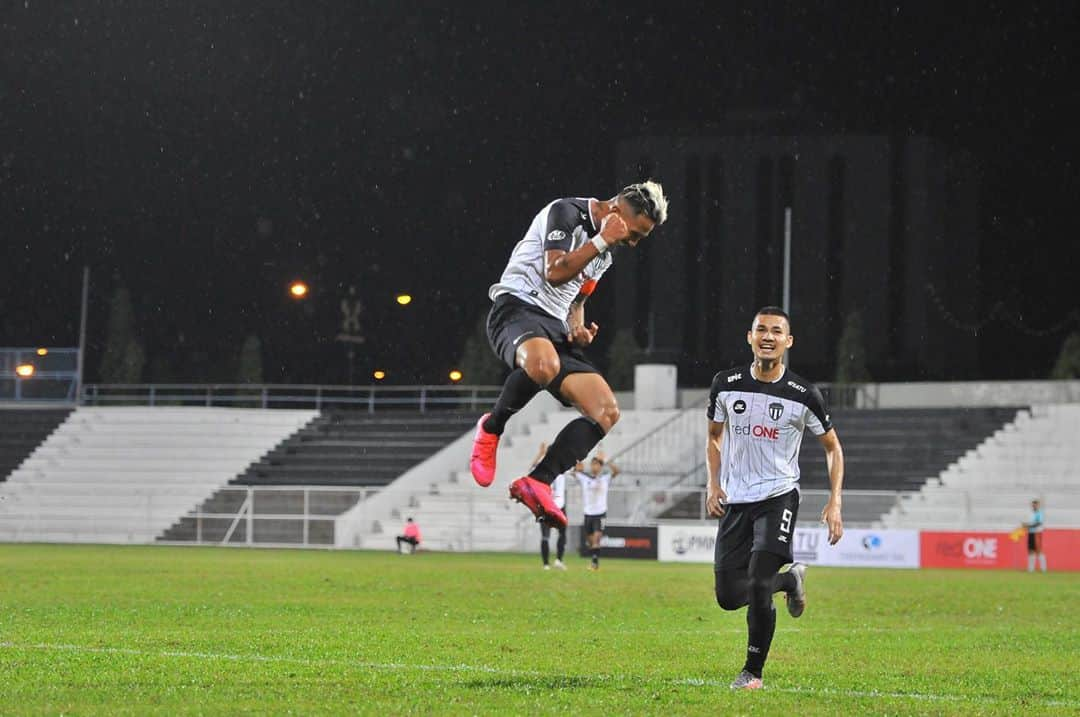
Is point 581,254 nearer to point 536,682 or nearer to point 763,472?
point 763,472

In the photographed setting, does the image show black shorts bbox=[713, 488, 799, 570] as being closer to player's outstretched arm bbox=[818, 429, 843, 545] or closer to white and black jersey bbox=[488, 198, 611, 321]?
player's outstretched arm bbox=[818, 429, 843, 545]

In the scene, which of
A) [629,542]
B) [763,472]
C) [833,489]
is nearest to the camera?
[833,489]

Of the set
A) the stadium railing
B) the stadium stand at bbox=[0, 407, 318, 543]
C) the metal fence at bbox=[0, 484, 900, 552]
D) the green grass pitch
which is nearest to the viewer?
the green grass pitch

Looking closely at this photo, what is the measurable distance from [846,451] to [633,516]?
7937 mm

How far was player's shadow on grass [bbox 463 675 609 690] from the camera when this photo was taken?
9727 millimetres

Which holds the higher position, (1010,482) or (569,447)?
(1010,482)

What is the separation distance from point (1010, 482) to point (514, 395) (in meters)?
32.6

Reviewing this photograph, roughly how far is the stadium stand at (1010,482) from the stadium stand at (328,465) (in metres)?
13.3

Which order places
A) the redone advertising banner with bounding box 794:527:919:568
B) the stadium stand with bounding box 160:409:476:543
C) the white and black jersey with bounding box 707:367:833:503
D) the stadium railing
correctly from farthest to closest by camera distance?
the stadium railing → the stadium stand with bounding box 160:409:476:543 → the redone advertising banner with bounding box 794:527:919:568 → the white and black jersey with bounding box 707:367:833:503

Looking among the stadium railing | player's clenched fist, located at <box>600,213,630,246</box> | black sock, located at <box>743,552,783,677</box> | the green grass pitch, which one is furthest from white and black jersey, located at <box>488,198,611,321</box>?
the stadium railing

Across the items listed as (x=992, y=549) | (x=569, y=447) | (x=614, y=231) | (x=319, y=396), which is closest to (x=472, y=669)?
(x=569, y=447)

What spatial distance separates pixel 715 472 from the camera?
34.9 ft

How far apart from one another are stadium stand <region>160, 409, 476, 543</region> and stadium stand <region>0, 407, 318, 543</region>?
58cm

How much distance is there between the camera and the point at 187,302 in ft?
211
